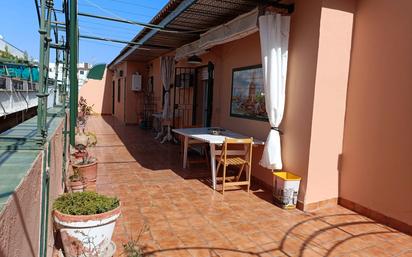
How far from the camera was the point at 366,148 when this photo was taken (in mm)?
3697

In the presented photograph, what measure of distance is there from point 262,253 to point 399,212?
178 cm

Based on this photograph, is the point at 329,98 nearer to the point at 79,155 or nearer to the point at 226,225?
the point at 226,225

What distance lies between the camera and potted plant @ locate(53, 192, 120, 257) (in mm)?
2201

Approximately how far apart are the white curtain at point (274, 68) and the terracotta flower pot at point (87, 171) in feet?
8.02

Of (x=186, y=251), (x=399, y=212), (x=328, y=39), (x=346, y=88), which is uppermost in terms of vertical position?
(x=328, y=39)

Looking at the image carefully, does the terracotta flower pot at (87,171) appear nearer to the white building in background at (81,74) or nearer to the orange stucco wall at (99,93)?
the white building in background at (81,74)

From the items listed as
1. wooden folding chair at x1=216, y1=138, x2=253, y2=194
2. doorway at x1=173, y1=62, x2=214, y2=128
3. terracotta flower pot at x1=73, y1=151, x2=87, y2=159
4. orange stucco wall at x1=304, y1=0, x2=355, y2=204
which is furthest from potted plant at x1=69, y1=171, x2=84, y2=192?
doorway at x1=173, y1=62, x2=214, y2=128

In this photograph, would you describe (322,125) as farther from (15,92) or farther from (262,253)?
(15,92)

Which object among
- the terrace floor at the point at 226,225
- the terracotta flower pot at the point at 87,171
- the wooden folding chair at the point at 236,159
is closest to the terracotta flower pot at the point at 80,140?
the terrace floor at the point at 226,225

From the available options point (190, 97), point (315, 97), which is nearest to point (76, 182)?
point (315, 97)

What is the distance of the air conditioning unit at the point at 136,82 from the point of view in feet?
42.1

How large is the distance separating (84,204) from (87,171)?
1.76 metres

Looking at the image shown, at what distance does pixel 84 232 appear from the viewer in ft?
7.27

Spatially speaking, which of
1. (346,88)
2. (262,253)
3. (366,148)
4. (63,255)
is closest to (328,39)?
(346,88)
